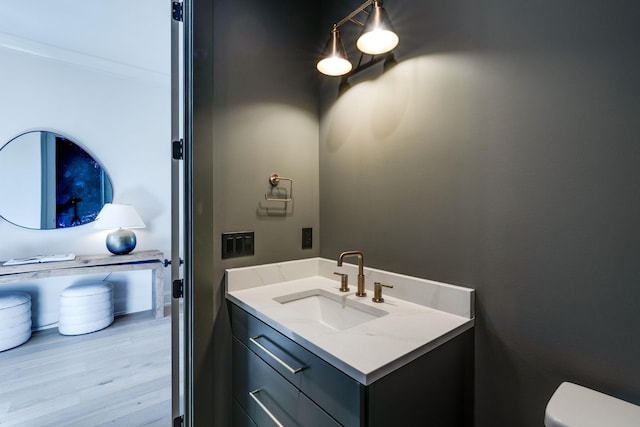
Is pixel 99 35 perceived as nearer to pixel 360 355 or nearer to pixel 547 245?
pixel 360 355

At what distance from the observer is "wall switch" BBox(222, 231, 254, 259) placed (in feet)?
4.75

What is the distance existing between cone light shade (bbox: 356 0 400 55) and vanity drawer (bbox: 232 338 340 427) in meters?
1.45

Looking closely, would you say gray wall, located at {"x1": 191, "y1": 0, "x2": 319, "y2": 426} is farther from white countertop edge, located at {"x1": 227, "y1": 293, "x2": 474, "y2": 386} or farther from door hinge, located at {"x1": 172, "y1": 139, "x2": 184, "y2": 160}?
white countertop edge, located at {"x1": 227, "y1": 293, "x2": 474, "y2": 386}

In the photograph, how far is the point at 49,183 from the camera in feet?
9.37

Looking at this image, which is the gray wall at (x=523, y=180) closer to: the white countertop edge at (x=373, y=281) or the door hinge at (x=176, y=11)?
the white countertop edge at (x=373, y=281)

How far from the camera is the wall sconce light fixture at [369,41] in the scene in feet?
3.97

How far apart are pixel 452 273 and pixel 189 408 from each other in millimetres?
1389

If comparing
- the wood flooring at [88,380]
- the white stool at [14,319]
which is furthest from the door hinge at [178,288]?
the white stool at [14,319]

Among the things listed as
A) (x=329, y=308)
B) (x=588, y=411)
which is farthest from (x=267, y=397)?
(x=588, y=411)

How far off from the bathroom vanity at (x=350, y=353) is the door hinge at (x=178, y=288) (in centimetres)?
22

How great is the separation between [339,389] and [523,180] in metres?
0.92

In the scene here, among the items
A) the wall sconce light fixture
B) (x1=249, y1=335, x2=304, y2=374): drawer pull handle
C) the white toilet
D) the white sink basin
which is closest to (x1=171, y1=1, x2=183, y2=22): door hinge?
the wall sconce light fixture

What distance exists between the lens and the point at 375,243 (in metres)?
1.47

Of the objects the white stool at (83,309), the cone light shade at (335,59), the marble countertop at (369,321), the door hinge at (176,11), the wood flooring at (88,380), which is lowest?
the wood flooring at (88,380)
